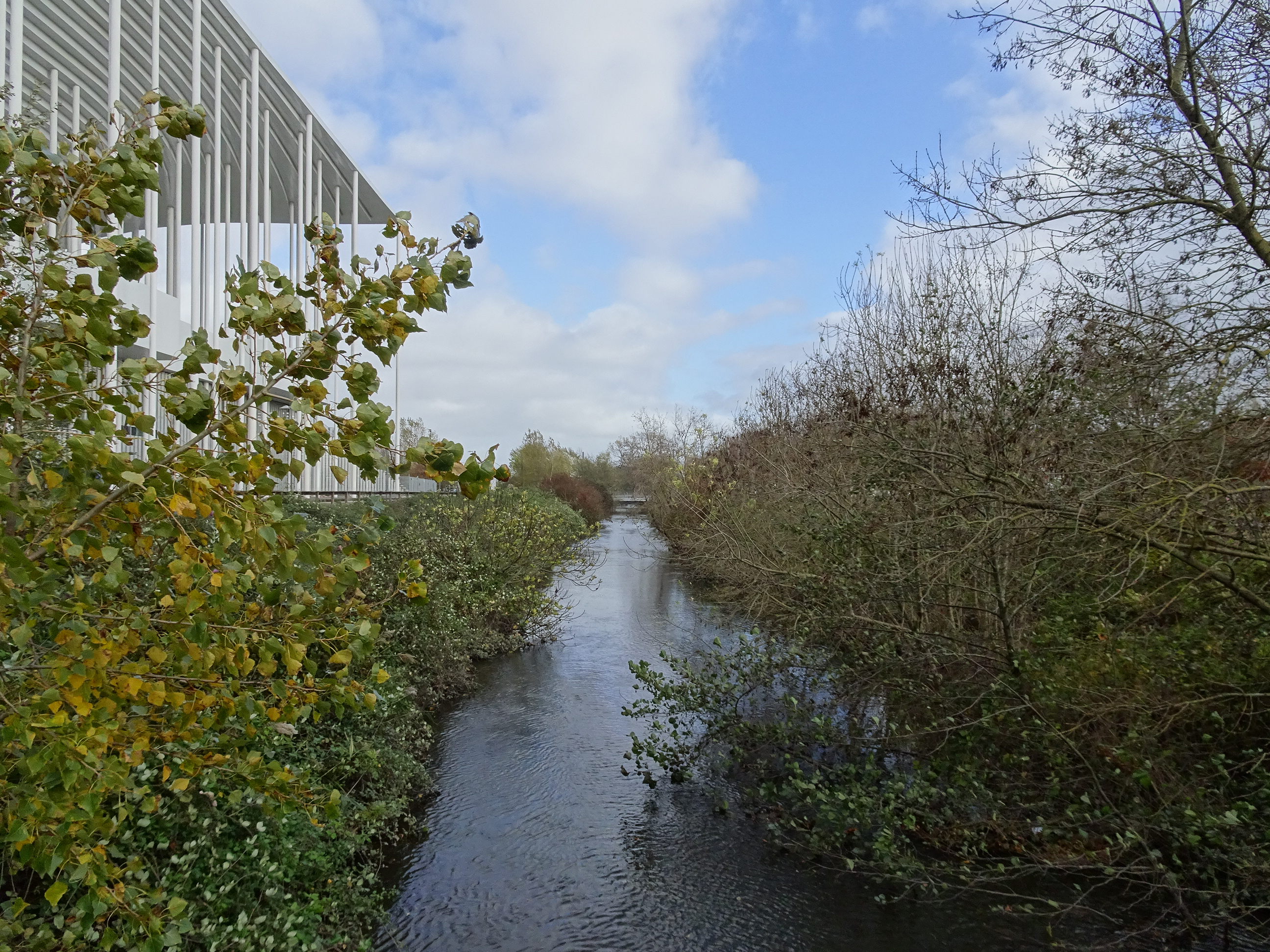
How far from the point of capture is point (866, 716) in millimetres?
7238

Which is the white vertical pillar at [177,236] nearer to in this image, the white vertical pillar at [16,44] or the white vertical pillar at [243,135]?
the white vertical pillar at [243,135]

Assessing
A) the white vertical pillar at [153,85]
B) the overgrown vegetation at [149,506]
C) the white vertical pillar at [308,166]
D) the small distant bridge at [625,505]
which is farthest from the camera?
the small distant bridge at [625,505]

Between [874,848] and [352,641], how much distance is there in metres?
4.60

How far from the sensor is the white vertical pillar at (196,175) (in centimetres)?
1827

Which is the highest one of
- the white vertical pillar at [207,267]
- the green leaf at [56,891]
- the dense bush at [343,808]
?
the white vertical pillar at [207,267]

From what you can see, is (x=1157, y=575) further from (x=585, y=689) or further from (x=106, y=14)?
(x=106, y=14)

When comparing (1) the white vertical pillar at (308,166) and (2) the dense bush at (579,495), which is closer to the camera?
(1) the white vertical pillar at (308,166)

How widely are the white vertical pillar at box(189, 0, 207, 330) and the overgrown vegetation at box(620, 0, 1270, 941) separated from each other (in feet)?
49.8

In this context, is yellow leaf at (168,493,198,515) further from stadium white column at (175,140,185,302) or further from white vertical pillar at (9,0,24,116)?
stadium white column at (175,140,185,302)

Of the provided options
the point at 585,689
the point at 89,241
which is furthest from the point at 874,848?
the point at 585,689

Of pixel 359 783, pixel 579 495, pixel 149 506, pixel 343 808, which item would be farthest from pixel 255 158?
pixel 149 506

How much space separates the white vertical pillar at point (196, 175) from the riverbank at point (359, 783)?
29.8 ft

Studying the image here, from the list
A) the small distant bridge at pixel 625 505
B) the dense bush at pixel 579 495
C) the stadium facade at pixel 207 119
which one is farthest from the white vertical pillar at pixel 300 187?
the small distant bridge at pixel 625 505

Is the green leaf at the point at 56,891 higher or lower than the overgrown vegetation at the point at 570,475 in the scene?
lower
